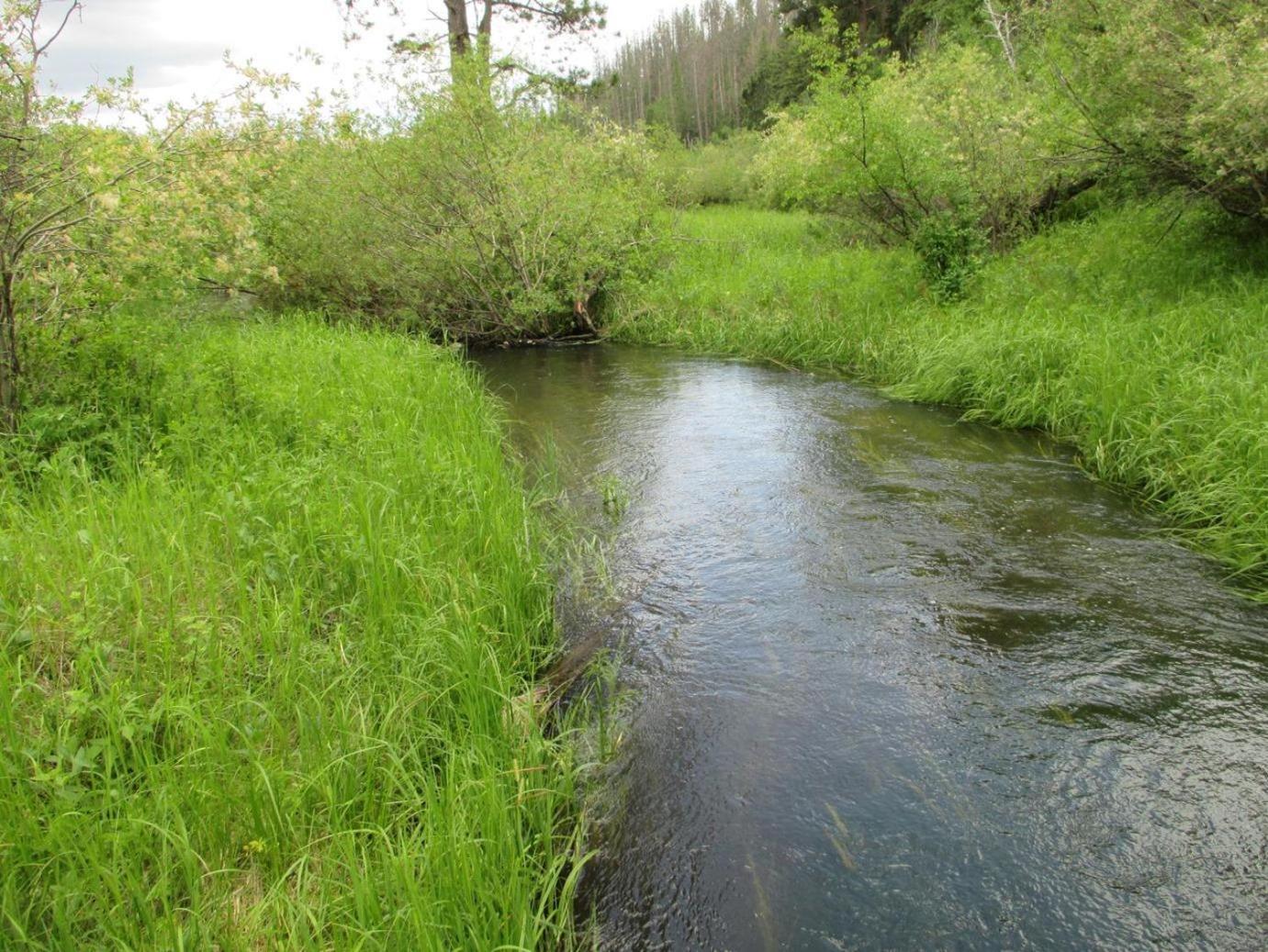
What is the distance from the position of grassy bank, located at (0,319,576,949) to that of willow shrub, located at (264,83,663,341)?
22.8 feet

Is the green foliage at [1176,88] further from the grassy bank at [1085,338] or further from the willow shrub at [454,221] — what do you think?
the willow shrub at [454,221]

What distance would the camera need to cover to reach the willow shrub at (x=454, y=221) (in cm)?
1163

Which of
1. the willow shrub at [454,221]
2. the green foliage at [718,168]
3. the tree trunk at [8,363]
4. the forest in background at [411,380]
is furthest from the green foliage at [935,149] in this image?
the green foliage at [718,168]

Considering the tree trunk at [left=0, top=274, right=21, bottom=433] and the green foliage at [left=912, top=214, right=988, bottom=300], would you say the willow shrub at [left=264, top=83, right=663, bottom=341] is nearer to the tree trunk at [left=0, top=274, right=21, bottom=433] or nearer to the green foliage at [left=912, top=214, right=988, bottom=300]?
the green foliage at [left=912, top=214, right=988, bottom=300]

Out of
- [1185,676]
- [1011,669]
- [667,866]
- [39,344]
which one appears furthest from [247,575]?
[1185,676]

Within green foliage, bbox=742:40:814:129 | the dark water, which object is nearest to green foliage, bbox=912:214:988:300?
the dark water

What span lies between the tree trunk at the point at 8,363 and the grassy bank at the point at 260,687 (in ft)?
0.67

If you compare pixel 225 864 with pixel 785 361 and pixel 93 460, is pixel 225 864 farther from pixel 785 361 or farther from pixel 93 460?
pixel 785 361

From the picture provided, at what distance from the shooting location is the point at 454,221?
1222 cm

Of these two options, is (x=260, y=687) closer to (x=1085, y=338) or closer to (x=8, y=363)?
(x=8, y=363)

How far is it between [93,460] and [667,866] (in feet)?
14.4

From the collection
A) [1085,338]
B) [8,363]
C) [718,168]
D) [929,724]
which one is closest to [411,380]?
[8,363]

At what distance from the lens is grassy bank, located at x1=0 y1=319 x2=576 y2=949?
2385 mm

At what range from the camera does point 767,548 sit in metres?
5.48
